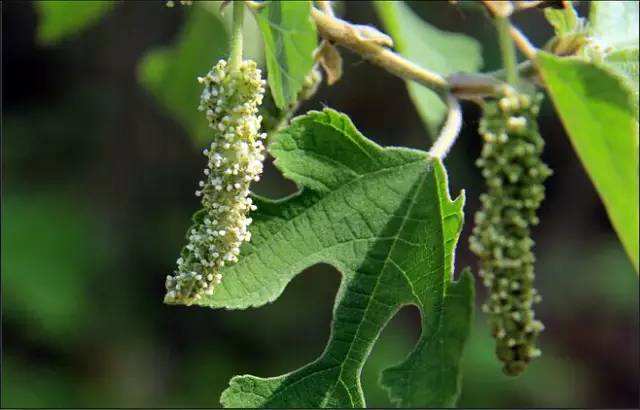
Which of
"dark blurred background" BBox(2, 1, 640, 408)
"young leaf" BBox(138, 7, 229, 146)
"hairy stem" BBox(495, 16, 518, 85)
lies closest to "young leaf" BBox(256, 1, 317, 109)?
"hairy stem" BBox(495, 16, 518, 85)

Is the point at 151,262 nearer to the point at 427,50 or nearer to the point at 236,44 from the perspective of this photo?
the point at 427,50

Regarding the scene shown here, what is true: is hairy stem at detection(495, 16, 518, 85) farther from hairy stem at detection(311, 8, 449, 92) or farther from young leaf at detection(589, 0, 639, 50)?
young leaf at detection(589, 0, 639, 50)

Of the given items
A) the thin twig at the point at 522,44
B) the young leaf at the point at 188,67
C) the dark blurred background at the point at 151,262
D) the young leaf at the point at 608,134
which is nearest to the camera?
the young leaf at the point at 608,134

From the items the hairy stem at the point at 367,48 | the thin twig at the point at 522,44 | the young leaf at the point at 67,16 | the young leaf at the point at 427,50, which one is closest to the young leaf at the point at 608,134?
the thin twig at the point at 522,44

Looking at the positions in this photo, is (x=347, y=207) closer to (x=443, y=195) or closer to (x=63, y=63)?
(x=443, y=195)

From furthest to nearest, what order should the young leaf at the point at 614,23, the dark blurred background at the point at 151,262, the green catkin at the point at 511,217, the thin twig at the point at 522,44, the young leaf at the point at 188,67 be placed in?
the dark blurred background at the point at 151,262 → the young leaf at the point at 188,67 → the young leaf at the point at 614,23 → the thin twig at the point at 522,44 → the green catkin at the point at 511,217

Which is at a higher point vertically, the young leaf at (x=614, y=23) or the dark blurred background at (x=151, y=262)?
the young leaf at (x=614, y=23)

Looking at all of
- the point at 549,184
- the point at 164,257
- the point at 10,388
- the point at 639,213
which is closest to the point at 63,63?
the point at 164,257

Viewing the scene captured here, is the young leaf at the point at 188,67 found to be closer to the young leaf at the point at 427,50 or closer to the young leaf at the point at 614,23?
the young leaf at the point at 427,50
